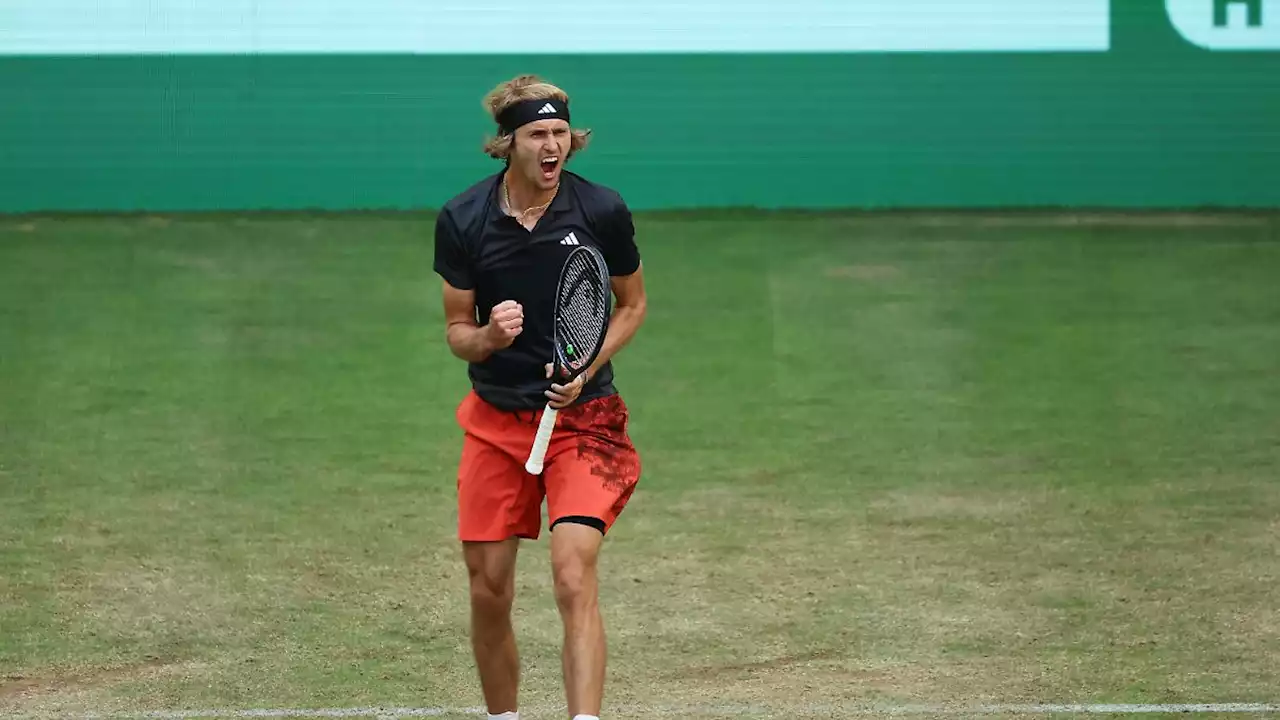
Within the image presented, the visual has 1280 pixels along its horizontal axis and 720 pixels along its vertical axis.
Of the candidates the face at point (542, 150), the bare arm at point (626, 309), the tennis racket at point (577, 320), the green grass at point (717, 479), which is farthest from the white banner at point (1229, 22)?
the tennis racket at point (577, 320)

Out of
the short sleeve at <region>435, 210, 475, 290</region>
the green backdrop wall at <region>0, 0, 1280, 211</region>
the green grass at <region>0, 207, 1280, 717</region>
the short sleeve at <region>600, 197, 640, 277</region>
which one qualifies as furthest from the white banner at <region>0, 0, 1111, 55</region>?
the short sleeve at <region>435, 210, 475, 290</region>

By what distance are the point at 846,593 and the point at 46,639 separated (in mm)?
3046

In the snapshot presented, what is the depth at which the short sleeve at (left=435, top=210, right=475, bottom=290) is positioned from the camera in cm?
583

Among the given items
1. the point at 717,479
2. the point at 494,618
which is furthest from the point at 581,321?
the point at 717,479

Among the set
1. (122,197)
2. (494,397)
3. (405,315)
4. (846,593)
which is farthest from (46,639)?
(122,197)

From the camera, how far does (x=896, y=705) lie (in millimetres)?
6410

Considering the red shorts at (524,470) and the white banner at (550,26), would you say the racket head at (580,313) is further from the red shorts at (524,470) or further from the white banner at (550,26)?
the white banner at (550,26)

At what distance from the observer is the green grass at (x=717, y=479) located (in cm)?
688

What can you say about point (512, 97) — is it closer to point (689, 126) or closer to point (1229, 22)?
point (689, 126)

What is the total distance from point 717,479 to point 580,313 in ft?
12.5

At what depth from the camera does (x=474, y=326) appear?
19.3 ft

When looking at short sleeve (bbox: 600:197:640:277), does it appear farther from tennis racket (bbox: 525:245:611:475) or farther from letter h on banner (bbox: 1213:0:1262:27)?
letter h on banner (bbox: 1213:0:1262:27)

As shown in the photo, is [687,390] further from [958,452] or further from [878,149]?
[878,149]

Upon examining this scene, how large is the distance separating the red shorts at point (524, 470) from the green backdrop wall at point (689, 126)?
1121cm
